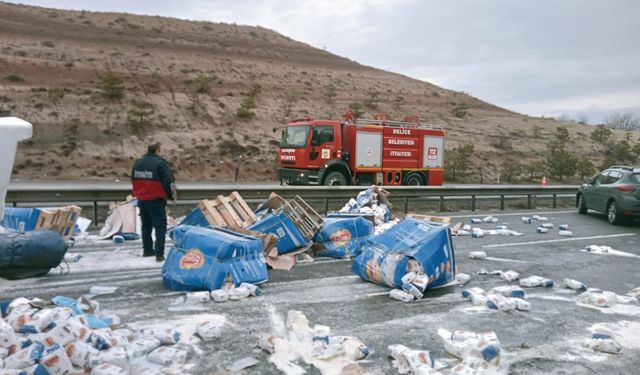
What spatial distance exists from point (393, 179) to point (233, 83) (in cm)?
3337

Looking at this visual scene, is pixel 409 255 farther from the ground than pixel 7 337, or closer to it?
farther from the ground

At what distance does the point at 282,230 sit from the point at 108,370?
449cm

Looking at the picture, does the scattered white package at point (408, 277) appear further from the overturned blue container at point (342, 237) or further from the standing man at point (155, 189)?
the standing man at point (155, 189)

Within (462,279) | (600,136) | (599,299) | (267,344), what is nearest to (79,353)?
(267,344)

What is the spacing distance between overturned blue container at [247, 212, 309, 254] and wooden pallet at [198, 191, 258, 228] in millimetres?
639

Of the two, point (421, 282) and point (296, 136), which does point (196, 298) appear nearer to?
point (421, 282)

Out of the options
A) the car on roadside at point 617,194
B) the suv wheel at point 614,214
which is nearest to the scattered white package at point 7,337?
the car on roadside at point 617,194

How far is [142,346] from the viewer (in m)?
4.37

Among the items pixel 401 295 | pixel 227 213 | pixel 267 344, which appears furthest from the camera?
pixel 227 213

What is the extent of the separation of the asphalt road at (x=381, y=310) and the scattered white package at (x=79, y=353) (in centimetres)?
78

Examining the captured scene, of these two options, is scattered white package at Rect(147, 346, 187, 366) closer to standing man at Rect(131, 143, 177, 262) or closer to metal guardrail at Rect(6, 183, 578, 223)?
standing man at Rect(131, 143, 177, 262)

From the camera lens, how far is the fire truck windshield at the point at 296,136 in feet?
62.1

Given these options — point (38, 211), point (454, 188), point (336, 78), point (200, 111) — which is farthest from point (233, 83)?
point (38, 211)

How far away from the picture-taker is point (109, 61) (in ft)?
164
